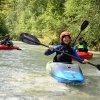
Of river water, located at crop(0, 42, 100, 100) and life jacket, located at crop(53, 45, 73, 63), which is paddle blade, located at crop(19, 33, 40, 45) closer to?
life jacket, located at crop(53, 45, 73, 63)

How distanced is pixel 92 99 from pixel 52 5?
17.8 metres

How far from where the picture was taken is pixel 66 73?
18.7 feet

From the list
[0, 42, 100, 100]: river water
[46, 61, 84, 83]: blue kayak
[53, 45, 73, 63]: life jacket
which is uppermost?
[53, 45, 73, 63]: life jacket

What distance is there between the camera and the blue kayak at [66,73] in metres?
5.46

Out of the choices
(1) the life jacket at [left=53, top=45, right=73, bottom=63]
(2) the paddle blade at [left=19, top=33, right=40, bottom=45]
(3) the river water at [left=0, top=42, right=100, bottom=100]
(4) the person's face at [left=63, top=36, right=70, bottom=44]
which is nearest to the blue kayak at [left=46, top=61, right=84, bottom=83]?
(3) the river water at [left=0, top=42, right=100, bottom=100]

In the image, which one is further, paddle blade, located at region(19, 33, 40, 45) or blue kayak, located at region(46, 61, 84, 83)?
paddle blade, located at region(19, 33, 40, 45)

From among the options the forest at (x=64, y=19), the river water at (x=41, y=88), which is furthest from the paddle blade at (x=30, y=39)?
the forest at (x=64, y=19)

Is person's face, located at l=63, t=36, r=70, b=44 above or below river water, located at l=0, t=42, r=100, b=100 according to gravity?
above

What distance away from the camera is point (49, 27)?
21422mm

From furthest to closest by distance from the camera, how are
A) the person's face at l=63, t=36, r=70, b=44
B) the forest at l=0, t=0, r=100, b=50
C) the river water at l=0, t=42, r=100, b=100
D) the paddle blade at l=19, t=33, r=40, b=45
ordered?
the forest at l=0, t=0, r=100, b=50 → the paddle blade at l=19, t=33, r=40, b=45 → the person's face at l=63, t=36, r=70, b=44 → the river water at l=0, t=42, r=100, b=100

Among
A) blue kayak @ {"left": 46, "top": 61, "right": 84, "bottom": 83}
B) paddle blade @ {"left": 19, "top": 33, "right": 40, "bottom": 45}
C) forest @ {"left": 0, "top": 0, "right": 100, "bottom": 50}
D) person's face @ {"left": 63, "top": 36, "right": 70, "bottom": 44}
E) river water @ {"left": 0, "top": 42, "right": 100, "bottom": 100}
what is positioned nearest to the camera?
river water @ {"left": 0, "top": 42, "right": 100, "bottom": 100}

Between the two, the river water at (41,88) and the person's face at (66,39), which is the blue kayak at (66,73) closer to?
the river water at (41,88)

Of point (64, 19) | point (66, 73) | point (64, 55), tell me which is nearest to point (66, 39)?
point (64, 55)

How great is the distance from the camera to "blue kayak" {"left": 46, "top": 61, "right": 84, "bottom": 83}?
17.9 feet
